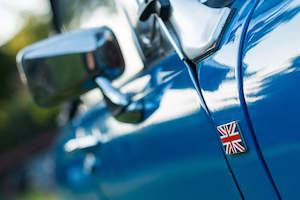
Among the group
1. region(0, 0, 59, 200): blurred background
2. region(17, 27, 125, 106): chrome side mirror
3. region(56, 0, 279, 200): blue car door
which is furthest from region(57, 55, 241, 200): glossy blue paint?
region(0, 0, 59, 200): blurred background

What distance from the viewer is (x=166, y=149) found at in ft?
4.72

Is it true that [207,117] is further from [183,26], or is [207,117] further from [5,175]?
[5,175]

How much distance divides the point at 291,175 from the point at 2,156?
15369 mm

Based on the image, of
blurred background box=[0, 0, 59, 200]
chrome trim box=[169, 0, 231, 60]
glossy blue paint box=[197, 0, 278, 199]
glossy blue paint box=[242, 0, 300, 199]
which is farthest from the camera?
blurred background box=[0, 0, 59, 200]

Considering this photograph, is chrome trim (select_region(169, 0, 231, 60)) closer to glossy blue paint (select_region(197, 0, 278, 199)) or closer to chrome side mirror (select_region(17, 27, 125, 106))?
glossy blue paint (select_region(197, 0, 278, 199))

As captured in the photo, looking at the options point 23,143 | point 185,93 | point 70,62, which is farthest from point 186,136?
point 23,143

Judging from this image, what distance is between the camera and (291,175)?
945mm

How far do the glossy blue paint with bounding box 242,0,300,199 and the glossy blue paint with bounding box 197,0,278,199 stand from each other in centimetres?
3

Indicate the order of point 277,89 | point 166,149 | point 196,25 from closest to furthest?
1. point 277,89
2. point 196,25
3. point 166,149

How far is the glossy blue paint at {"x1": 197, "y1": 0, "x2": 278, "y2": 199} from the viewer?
1.04 meters

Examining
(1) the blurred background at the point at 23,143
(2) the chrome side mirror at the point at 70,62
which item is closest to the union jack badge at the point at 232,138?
(2) the chrome side mirror at the point at 70,62

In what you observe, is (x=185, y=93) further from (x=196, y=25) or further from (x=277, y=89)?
(x=277, y=89)

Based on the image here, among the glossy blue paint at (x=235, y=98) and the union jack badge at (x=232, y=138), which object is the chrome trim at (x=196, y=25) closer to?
the glossy blue paint at (x=235, y=98)

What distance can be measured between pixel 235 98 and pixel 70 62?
0.76m
